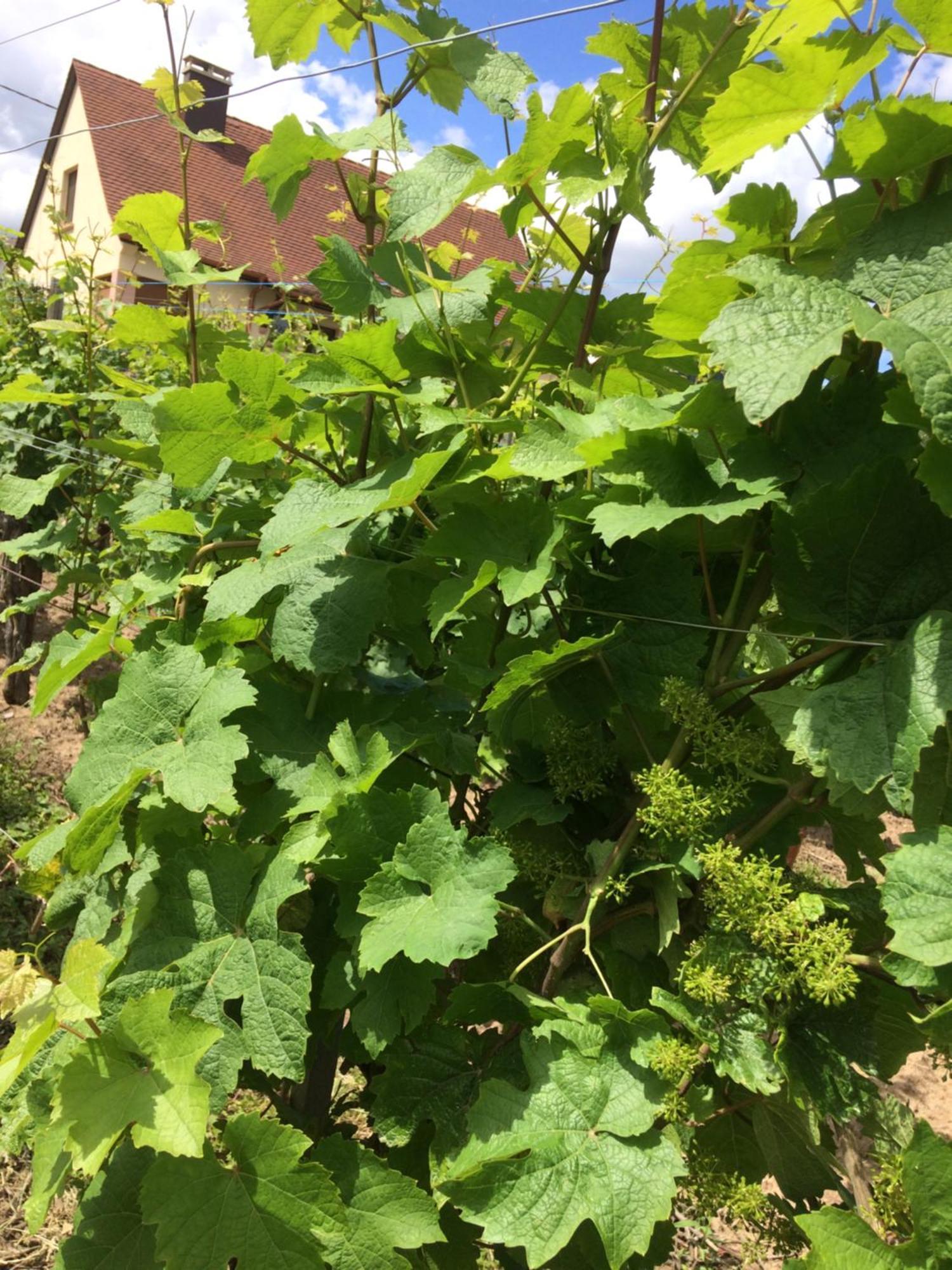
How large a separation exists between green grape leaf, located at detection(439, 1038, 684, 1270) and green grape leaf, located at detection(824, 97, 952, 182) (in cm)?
96

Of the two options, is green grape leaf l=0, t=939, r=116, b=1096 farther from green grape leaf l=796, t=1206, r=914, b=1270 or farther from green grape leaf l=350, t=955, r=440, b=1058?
green grape leaf l=796, t=1206, r=914, b=1270

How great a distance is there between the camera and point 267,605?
1.42 metres

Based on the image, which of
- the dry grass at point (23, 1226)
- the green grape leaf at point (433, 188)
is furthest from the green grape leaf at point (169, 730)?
the dry grass at point (23, 1226)

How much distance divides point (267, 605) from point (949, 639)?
36.3 inches

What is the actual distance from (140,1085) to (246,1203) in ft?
0.63

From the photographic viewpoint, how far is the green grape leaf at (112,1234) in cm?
123

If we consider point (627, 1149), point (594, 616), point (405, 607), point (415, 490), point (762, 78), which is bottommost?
point (627, 1149)

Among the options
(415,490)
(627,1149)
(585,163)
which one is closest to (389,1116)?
(627,1149)

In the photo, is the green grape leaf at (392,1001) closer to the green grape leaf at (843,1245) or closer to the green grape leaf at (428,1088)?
the green grape leaf at (428,1088)

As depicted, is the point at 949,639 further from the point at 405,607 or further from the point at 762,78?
the point at 405,607

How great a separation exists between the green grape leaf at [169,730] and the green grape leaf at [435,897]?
240 millimetres

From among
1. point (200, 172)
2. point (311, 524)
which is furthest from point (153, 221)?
point (200, 172)

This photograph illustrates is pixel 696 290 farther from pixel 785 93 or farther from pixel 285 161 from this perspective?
pixel 285 161

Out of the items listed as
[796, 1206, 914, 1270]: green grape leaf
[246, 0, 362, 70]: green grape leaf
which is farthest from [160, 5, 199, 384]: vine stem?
[796, 1206, 914, 1270]: green grape leaf
